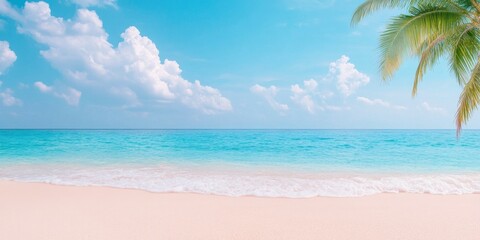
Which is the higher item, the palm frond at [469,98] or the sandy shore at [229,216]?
the palm frond at [469,98]

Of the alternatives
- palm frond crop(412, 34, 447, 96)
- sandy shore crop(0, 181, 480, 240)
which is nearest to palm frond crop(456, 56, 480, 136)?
palm frond crop(412, 34, 447, 96)

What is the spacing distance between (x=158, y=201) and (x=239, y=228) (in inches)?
91.1

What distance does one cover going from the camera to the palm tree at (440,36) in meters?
6.19

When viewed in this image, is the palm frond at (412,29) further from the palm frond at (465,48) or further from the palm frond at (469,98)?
the palm frond at (469,98)

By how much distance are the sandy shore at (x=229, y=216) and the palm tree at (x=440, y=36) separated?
255cm

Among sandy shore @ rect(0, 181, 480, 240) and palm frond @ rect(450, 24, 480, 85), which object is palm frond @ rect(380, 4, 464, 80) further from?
sandy shore @ rect(0, 181, 480, 240)

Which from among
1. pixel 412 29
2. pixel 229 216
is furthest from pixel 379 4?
pixel 229 216

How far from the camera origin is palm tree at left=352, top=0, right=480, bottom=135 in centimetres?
619

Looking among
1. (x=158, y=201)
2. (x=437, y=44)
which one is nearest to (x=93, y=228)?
(x=158, y=201)

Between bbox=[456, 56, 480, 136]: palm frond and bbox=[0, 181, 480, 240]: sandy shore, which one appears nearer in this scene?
bbox=[0, 181, 480, 240]: sandy shore

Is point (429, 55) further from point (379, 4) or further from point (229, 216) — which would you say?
point (229, 216)

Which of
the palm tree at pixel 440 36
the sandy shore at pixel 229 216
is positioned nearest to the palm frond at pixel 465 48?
the palm tree at pixel 440 36

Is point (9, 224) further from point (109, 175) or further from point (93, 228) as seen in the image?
point (109, 175)

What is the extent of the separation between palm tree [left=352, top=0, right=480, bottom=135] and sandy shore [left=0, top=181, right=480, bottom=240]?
8.36 feet
